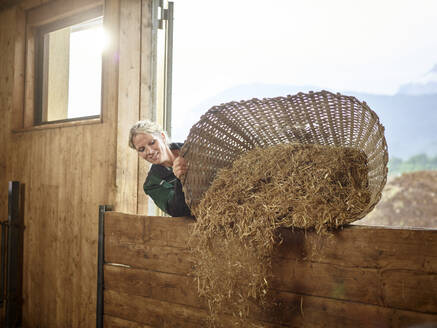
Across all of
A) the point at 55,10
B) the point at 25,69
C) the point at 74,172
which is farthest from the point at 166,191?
the point at 25,69

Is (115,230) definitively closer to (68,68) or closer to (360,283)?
(360,283)

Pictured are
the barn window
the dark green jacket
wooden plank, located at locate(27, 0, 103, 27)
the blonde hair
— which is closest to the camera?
the dark green jacket

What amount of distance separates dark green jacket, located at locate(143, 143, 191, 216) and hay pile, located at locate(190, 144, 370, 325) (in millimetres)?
155

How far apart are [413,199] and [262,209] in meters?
8.04

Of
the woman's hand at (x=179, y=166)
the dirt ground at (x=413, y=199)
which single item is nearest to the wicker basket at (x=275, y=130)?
the woman's hand at (x=179, y=166)

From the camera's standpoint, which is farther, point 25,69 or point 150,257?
point 25,69

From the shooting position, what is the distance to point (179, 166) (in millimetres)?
1769

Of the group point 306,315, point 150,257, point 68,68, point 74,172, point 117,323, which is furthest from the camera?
point 68,68

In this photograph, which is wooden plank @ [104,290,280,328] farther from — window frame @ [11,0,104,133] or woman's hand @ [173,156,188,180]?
window frame @ [11,0,104,133]

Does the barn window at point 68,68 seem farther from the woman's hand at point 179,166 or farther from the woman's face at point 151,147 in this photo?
the woman's hand at point 179,166

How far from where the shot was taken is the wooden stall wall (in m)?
2.71

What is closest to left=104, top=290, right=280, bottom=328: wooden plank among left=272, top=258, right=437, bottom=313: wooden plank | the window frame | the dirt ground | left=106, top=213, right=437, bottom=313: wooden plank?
left=106, top=213, right=437, bottom=313: wooden plank

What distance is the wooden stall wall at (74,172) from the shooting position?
271cm

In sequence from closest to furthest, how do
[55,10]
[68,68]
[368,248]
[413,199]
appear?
1. [368,248]
2. [55,10]
3. [68,68]
4. [413,199]
